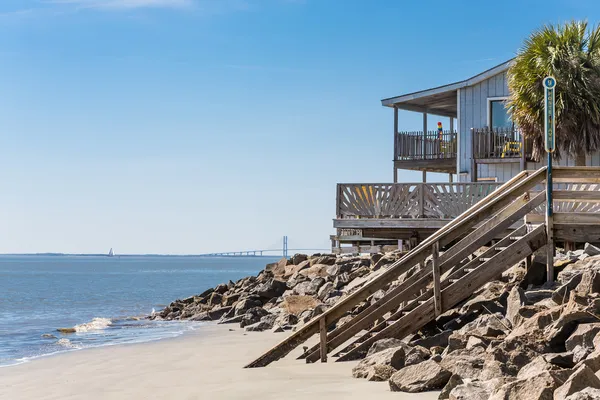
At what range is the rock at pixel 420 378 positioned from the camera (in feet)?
28.8

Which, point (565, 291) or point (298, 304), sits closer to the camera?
point (565, 291)

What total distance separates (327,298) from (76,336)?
715 centimetres

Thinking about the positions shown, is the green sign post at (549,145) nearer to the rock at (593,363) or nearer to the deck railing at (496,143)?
the rock at (593,363)

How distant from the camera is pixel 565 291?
36.2 ft

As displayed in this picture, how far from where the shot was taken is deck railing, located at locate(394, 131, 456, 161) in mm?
28672

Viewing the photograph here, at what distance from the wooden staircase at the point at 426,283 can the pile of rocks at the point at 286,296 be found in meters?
2.78

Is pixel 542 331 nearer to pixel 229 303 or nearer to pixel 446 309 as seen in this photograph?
pixel 446 309

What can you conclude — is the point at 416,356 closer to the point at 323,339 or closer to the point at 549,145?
the point at 323,339

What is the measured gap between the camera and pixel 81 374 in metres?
13.8

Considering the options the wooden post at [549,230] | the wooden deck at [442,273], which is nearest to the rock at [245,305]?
the wooden deck at [442,273]

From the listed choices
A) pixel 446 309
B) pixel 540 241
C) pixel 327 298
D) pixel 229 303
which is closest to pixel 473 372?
pixel 446 309

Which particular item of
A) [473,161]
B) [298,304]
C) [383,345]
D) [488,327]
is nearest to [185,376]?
[383,345]

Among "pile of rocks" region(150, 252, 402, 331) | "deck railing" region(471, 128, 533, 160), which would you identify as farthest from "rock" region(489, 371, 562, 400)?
"deck railing" region(471, 128, 533, 160)

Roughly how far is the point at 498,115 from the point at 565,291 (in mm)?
16740
